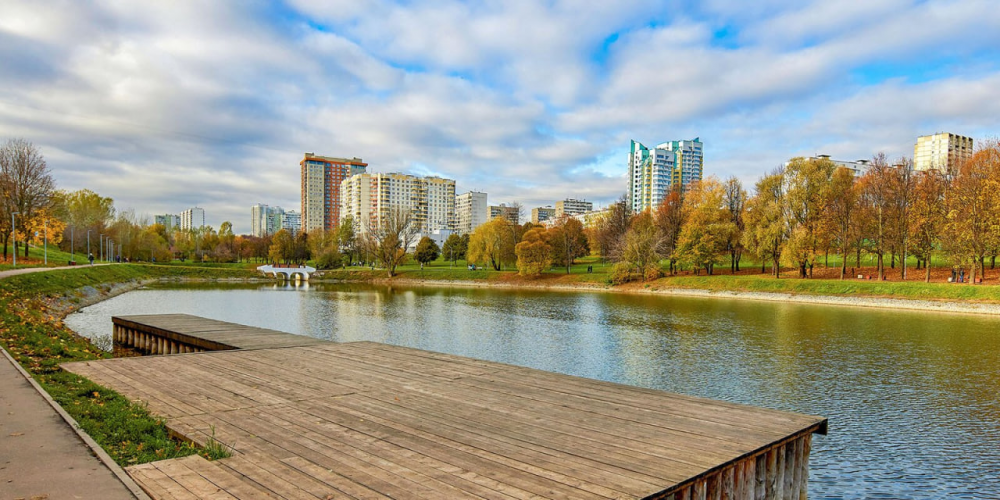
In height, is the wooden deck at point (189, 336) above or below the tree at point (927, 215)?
below

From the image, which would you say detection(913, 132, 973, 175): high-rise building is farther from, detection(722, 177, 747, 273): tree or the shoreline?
the shoreline

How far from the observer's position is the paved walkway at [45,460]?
4.59 metres

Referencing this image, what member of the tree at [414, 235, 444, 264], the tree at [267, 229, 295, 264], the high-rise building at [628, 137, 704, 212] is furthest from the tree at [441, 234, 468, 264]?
the high-rise building at [628, 137, 704, 212]

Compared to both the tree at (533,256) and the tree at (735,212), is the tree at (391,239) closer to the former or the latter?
the tree at (533,256)

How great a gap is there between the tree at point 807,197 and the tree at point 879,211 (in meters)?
Result: 3.77

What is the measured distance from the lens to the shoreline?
3875cm

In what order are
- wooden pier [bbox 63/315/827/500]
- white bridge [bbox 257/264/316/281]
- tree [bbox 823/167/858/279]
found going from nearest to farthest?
wooden pier [bbox 63/315/827/500], tree [bbox 823/167/858/279], white bridge [bbox 257/264/316/281]

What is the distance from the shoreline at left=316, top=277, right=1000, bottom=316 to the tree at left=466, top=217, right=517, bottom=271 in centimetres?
813

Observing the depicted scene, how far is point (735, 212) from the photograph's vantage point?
68.1 meters

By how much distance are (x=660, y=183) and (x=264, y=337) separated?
184 m

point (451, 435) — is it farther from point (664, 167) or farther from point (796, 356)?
point (664, 167)

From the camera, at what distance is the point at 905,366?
1855 centimetres

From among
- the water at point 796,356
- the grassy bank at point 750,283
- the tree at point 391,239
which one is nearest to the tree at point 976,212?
the grassy bank at point 750,283

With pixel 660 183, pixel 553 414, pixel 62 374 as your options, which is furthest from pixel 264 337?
pixel 660 183
